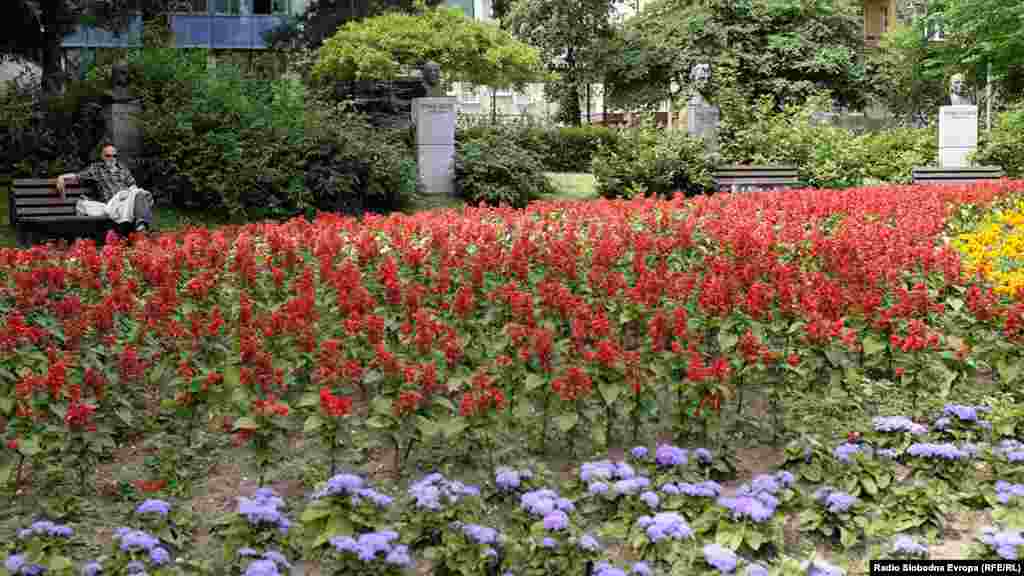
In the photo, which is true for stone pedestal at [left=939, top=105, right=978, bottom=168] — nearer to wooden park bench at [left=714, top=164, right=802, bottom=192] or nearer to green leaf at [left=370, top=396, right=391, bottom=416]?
wooden park bench at [left=714, top=164, right=802, bottom=192]

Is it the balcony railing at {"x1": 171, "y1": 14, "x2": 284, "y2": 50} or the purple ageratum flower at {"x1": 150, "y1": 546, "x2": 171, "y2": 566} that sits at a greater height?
the balcony railing at {"x1": 171, "y1": 14, "x2": 284, "y2": 50}

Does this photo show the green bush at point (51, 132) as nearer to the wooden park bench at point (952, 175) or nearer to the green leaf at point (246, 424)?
the green leaf at point (246, 424)

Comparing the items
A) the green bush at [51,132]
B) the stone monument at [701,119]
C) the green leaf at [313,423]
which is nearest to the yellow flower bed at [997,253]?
the green leaf at [313,423]

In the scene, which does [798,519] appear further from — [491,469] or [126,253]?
[126,253]

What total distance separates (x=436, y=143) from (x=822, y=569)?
14324 mm

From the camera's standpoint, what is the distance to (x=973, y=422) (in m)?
5.88

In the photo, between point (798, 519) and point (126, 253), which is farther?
point (126, 253)

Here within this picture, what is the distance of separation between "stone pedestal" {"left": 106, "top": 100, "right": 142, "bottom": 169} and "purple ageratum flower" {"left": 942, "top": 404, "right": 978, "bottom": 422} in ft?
42.3

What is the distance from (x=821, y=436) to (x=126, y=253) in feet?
19.9

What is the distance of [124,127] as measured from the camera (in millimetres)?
15844

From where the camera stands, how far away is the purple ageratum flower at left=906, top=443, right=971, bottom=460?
531cm

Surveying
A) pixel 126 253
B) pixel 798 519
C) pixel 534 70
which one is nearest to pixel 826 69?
pixel 534 70

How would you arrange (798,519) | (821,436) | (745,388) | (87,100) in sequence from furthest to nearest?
(87,100), (745,388), (821,436), (798,519)

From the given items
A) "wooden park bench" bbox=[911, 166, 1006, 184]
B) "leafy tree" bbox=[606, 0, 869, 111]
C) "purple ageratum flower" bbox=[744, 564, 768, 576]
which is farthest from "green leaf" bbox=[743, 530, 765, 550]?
"leafy tree" bbox=[606, 0, 869, 111]
